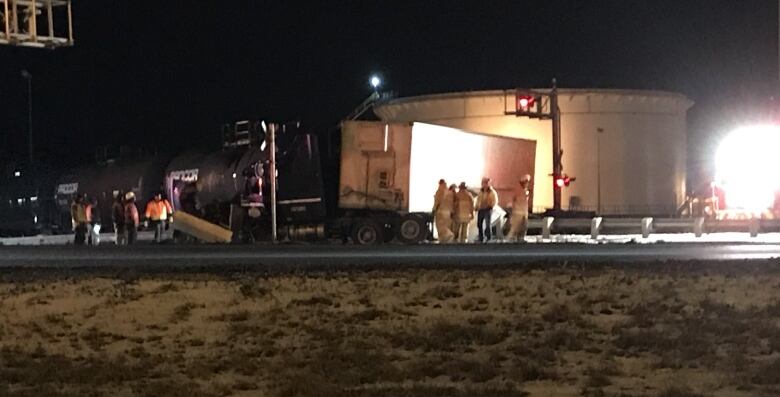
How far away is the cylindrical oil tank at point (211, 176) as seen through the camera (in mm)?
30188

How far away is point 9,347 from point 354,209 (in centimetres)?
1932

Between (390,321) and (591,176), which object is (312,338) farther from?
(591,176)

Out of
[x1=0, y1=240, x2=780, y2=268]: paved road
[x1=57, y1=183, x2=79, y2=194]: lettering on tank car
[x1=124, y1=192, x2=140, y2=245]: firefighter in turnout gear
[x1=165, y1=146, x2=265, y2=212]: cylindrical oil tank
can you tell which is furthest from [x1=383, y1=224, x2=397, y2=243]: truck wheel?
[x1=57, y1=183, x2=79, y2=194]: lettering on tank car

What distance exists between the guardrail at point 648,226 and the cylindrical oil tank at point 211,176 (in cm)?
812

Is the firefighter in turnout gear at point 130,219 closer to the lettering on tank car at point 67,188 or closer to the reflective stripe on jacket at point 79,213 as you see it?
the reflective stripe on jacket at point 79,213

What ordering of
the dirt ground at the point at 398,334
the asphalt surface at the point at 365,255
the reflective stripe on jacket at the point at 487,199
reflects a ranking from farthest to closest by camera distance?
1. the reflective stripe on jacket at the point at 487,199
2. the asphalt surface at the point at 365,255
3. the dirt ground at the point at 398,334

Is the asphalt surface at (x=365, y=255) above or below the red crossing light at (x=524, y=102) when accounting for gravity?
below

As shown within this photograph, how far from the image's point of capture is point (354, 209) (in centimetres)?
2986

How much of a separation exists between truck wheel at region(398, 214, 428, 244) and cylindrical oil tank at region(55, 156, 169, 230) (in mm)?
8876

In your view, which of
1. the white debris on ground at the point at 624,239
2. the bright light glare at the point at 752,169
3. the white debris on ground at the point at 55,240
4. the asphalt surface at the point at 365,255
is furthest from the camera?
the bright light glare at the point at 752,169

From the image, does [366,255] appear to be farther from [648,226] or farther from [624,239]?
[648,226]

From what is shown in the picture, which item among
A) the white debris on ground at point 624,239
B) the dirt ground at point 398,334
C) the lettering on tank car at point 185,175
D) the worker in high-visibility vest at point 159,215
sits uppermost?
the lettering on tank car at point 185,175

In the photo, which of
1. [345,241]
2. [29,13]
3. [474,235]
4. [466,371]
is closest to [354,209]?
[345,241]

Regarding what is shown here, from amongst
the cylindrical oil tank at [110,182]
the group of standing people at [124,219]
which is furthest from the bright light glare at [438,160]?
the cylindrical oil tank at [110,182]
